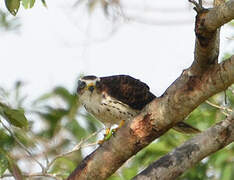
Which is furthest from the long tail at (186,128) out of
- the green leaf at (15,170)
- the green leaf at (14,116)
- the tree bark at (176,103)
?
the green leaf at (15,170)

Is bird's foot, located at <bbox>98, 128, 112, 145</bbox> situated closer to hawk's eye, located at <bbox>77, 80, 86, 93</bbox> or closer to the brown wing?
the brown wing

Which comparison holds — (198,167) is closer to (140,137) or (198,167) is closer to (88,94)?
(88,94)

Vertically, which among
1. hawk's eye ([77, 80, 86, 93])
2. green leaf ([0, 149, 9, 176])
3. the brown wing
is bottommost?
hawk's eye ([77, 80, 86, 93])

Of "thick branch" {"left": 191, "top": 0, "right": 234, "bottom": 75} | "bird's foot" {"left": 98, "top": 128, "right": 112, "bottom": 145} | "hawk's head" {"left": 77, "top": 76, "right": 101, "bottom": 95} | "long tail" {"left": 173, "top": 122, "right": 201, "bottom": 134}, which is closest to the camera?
"thick branch" {"left": 191, "top": 0, "right": 234, "bottom": 75}

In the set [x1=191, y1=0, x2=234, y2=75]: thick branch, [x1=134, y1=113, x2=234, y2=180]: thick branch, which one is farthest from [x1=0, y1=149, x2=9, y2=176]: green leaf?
[x1=191, y1=0, x2=234, y2=75]: thick branch

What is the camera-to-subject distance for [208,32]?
Answer: 3746mm

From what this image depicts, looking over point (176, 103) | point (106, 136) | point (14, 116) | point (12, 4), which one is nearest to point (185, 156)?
point (176, 103)

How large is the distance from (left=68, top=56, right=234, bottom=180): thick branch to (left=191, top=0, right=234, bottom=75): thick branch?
0.21 ft

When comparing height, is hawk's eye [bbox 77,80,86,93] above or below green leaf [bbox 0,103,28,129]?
below

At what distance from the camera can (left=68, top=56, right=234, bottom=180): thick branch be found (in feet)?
13.0

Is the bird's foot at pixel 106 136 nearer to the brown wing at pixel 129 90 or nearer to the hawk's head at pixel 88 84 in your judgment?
the brown wing at pixel 129 90

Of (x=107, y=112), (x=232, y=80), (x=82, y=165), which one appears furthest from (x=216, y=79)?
(x=107, y=112)

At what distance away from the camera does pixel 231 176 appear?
7.04m

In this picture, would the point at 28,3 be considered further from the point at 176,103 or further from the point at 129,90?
the point at 129,90
